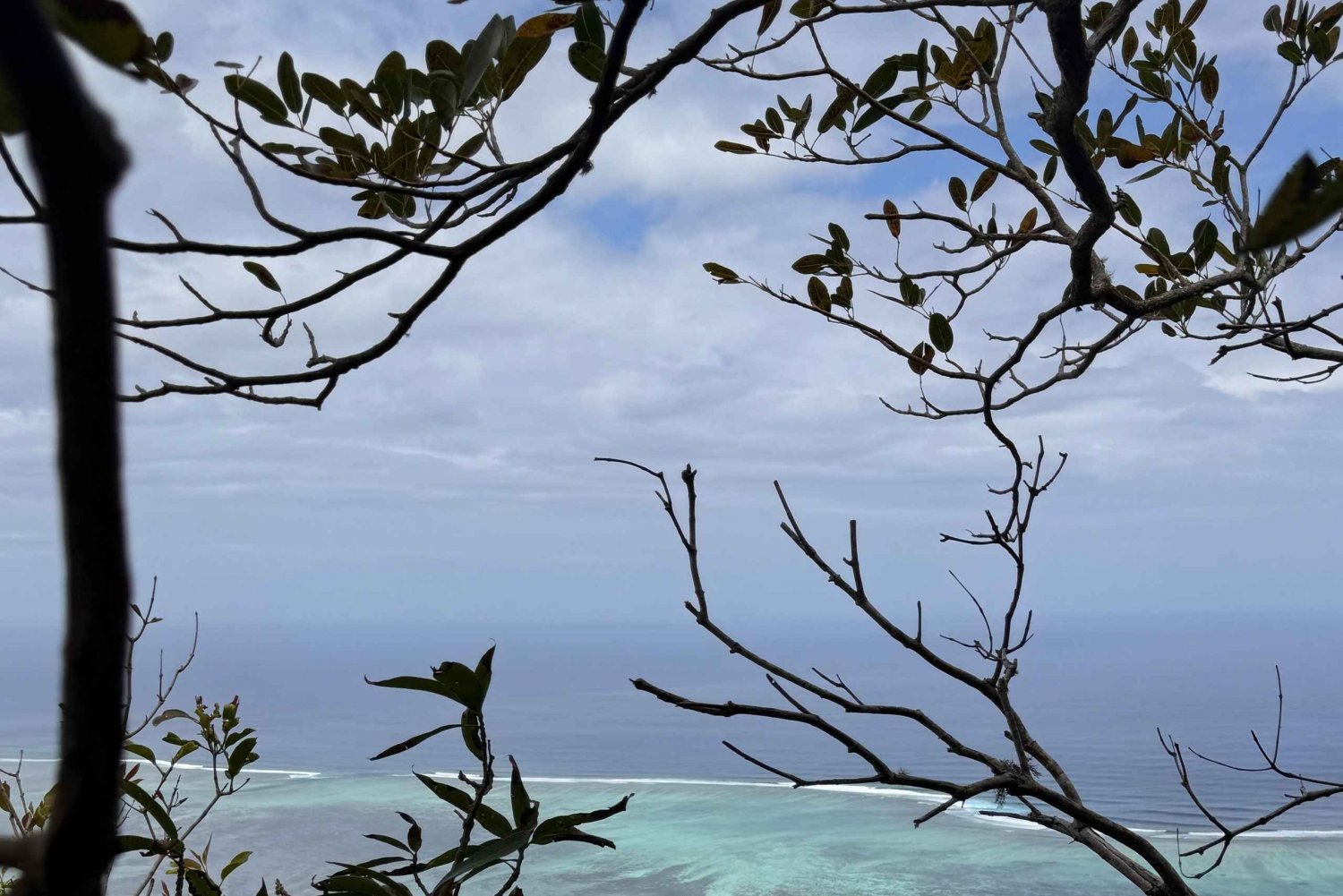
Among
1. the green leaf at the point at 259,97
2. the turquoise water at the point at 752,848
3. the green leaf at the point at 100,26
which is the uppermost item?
the green leaf at the point at 259,97

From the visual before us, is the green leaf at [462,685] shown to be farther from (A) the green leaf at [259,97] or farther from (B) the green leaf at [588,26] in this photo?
(B) the green leaf at [588,26]

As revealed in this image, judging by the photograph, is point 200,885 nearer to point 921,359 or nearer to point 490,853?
point 490,853

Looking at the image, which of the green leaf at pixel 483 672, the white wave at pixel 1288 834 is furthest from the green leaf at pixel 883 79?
the white wave at pixel 1288 834

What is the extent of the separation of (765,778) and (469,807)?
25764mm

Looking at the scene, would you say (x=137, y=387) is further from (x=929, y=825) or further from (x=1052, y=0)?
(x=929, y=825)

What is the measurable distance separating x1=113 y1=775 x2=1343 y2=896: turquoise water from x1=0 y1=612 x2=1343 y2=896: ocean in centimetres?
6

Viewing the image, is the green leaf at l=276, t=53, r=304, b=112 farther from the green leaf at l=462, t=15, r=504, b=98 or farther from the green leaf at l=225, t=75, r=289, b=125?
the green leaf at l=462, t=15, r=504, b=98

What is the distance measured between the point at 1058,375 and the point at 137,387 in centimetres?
172

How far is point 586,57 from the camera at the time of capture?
1.16m

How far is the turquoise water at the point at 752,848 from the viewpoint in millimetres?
14242

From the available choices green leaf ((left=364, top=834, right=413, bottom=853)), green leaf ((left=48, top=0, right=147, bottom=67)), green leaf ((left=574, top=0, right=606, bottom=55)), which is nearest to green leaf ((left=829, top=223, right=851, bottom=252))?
green leaf ((left=574, top=0, right=606, bottom=55))

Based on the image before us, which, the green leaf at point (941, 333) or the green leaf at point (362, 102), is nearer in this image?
the green leaf at point (362, 102)

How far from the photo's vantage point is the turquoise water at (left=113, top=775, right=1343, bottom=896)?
561 inches

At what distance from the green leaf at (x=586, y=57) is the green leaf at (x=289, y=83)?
30 cm
